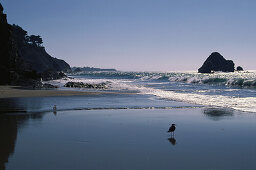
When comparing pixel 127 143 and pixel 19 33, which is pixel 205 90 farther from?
pixel 19 33

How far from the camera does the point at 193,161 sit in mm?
8773

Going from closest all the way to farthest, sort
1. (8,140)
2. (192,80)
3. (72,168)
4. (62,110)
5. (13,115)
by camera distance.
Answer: (72,168)
(8,140)
(13,115)
(62,110)
(192,80)

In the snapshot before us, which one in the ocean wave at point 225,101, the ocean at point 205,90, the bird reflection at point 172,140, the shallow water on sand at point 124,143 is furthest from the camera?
the ocean at point 205,90

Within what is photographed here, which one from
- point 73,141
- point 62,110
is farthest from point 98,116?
point 73,141

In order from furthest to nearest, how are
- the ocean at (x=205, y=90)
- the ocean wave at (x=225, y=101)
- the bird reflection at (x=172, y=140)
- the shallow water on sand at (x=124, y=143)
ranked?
the ocean at (x=205, y=90)
the ocean wave at (x=225, y=101)
the bird reflection at (x=172, y=140)
the shallow water on sand at (x=124, y=143)

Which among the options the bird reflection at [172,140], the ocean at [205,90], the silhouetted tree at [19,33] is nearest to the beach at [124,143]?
the bird reflection at [172,140]

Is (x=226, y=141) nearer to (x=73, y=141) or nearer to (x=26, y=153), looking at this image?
(x=73, y=141)

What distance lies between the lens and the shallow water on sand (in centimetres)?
850

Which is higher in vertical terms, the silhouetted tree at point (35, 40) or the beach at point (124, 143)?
the silhouetted tree at point (35, 40)

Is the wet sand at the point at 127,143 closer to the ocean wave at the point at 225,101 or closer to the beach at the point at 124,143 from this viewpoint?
the beach at the point at 124,143

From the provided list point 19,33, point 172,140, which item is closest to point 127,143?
point 172,140

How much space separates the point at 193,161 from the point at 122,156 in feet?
7.46

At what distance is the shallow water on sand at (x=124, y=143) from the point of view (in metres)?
8.50

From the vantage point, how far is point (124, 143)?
35.5ft
